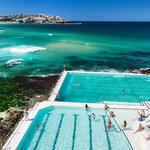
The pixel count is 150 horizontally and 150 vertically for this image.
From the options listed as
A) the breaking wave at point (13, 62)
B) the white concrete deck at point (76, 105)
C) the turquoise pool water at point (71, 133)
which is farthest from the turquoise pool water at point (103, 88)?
the breaking wave at point (13, 62)

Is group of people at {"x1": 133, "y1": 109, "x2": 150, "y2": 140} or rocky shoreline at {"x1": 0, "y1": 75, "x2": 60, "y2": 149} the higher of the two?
group of people at {"x1": 133, "y1": 109, "x2": 150, "y2": 140}

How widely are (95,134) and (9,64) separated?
2191 cm

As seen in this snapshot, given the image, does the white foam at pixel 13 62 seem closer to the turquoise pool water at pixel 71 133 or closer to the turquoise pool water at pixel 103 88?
the turquoise pool water at pixel 103 88

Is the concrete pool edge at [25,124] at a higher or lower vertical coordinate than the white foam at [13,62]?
higher

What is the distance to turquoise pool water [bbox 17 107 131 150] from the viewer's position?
15211mm

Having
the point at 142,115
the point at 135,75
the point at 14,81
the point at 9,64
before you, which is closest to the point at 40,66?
the point at 9,64

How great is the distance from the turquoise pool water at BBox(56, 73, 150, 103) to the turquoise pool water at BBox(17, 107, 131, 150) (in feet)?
11.4

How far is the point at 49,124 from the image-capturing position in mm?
17531

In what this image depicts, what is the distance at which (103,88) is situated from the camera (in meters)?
26.0

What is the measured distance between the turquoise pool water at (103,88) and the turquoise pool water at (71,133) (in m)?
3.48

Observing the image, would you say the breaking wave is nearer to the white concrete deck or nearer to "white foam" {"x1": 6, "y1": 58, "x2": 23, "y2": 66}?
"white foam" {"x1": 6, "y1": 58, "x2": 23, "y2": 66}

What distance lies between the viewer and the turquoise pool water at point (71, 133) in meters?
15.2

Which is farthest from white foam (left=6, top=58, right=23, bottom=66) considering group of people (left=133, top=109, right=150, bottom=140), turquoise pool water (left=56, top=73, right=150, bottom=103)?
group of people (left=133, top=109, right=150, bottom=140)

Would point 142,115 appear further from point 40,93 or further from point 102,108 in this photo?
point 40,93
